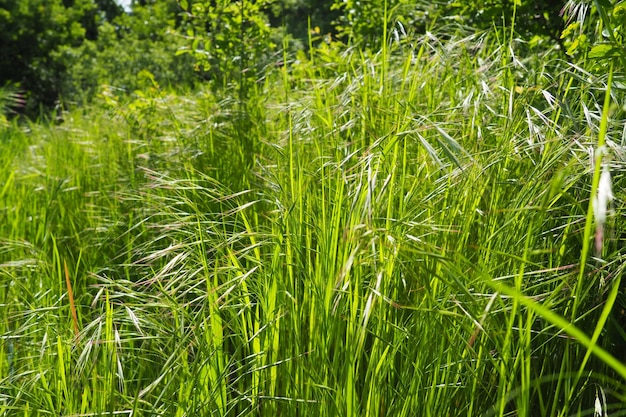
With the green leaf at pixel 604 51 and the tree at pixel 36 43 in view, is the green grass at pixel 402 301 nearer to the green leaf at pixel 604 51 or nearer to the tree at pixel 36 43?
the green leaf at pixel 604 51

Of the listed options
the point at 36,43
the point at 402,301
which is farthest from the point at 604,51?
the point at 36,43

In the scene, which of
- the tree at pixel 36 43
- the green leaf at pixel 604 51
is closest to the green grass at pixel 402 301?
the green leaf at pixel 604 51

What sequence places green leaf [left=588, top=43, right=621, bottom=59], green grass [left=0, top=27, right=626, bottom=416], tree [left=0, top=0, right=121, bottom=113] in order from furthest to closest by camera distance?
tree [left=0, top=0, right=121, bottom=113] < green leaf [left=588, top=43, right=621, bottom=59] < green grass [left=0, top=27, right=626, bottom=416]

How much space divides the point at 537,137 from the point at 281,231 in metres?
0.60

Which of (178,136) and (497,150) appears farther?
(178,136)

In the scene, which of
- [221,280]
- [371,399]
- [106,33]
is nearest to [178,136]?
[221,280]

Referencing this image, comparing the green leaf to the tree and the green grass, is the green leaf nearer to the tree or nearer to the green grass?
the green grass

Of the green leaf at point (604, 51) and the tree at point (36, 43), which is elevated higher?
the tree at point (36, 43)

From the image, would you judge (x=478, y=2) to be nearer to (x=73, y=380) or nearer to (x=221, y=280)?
(x=221, y=280)

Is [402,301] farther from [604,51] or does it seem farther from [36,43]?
[36,43]

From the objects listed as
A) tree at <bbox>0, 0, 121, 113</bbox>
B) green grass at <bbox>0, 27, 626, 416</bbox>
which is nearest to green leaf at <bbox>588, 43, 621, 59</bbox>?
green grass at <bbox>0, 27, 626, 416</bbox>

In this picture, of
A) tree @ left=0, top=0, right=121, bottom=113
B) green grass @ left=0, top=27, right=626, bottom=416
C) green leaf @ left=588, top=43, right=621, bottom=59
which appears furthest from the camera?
tree @ left=0, top=0, right=121, bottom=113

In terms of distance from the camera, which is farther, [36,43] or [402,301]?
[36,43]

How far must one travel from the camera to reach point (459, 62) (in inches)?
78.0
